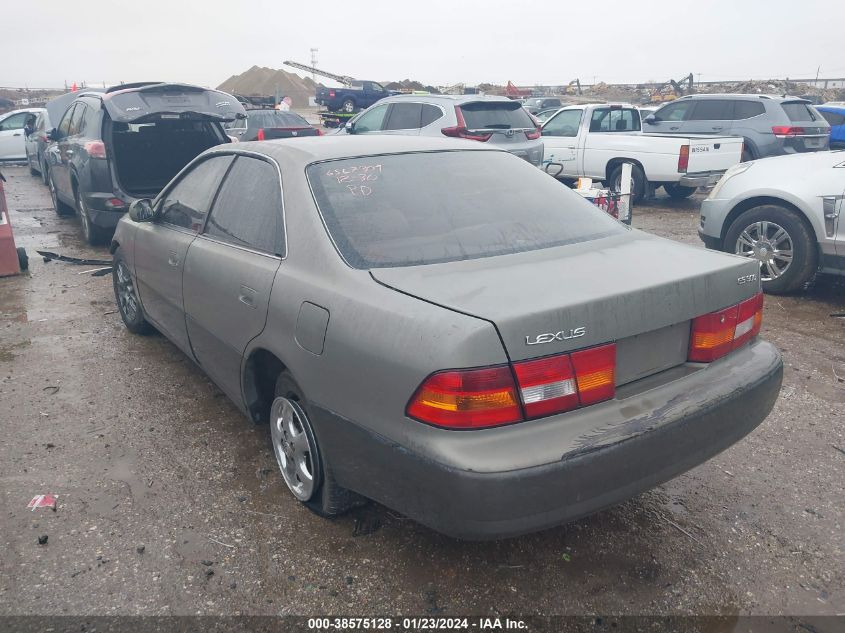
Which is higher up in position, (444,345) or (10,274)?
(444,345)

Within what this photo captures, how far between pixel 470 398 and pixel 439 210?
1146 mm

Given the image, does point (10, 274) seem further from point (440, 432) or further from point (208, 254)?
point (440, 432)

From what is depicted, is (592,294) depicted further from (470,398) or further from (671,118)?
(671,118)

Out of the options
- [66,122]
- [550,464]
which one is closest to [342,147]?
[550,464]

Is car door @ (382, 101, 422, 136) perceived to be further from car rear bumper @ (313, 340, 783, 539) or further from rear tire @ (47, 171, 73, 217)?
car rear bumper @ (313, 340, 783, 539)

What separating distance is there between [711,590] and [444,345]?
1.46 metres

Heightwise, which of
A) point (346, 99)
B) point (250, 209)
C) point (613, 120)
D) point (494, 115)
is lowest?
point (250, 209)

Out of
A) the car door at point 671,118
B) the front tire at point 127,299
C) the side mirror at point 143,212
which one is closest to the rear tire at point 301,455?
the side mirror at point 143,212

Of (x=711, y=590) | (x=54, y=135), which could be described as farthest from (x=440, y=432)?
(x=54, y=135)

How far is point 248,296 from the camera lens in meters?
3.05

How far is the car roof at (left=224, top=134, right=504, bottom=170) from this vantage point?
3.16 m

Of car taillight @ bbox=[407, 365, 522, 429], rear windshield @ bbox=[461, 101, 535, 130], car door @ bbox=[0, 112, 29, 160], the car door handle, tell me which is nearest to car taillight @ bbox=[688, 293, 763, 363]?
car taillight @ bbox=[407, 365, 522, 429]

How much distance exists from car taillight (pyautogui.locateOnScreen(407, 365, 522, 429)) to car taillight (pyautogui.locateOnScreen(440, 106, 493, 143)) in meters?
7.81

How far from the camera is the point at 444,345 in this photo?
2.07 metres
